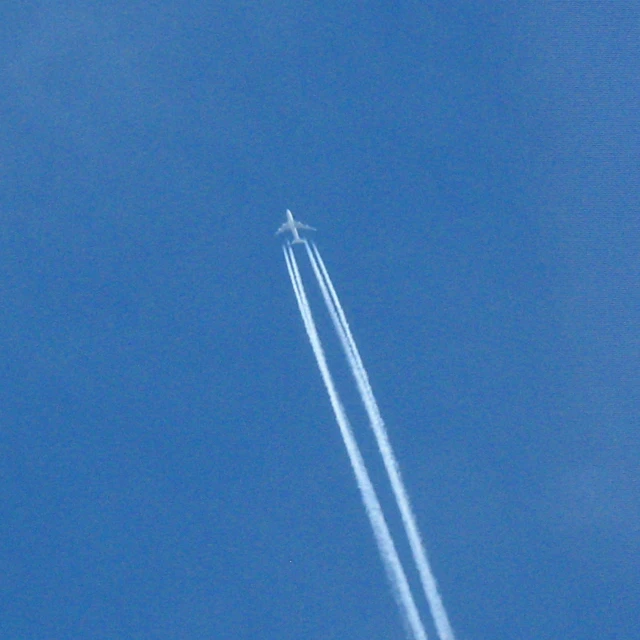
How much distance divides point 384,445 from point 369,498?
3122 millimetres

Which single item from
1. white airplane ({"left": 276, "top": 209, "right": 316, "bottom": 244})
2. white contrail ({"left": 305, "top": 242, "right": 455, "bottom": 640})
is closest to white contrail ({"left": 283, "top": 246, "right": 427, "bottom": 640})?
white contrail ({"left": 305, "top": 242, "right": 455, "bottom": 640})

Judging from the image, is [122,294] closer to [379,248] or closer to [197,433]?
[197,433]

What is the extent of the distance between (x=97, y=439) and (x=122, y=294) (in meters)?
8.89

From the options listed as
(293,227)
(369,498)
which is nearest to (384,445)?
(369,498)

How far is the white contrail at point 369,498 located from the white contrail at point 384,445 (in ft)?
3.29

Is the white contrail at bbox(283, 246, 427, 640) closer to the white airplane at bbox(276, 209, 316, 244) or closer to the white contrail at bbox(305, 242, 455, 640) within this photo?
the white contrail at bbox(305, 242, 455, 640)

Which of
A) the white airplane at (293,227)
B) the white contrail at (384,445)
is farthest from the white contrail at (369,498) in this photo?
the white airplane at (293,227)

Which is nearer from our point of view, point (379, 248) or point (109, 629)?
point (109, 629)

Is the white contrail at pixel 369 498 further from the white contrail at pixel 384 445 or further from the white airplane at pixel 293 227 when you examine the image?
the white airplane at pixel 293 227

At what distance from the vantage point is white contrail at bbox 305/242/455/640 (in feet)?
254

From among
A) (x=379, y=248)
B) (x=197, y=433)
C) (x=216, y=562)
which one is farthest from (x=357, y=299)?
(x=216, y=562)

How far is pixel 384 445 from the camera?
264ft

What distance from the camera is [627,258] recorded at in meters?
85.1

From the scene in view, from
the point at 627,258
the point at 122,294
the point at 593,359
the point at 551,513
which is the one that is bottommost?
the point at 551,513
